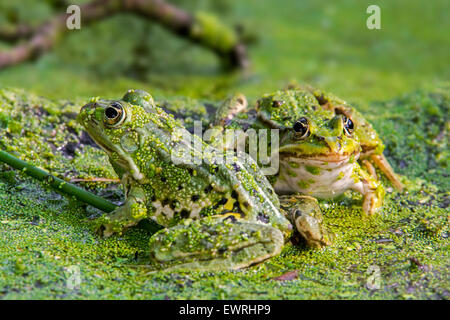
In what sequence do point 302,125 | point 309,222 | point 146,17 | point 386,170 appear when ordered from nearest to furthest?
point 309,222
point 302,125
point 386,170
point 146,17

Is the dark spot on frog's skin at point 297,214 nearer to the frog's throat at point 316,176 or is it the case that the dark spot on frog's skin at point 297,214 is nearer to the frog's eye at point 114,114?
the frog's throat at point 316,176

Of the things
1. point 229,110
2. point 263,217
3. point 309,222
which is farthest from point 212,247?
point 229,110

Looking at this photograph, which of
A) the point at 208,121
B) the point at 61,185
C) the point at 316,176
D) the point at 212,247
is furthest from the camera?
the point at 208,121

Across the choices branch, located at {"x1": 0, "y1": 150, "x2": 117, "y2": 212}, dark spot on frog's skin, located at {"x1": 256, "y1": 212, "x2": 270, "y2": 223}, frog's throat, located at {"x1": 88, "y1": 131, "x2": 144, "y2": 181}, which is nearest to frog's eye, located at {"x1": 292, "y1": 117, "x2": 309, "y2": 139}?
dark spot on frog's skin, located at {"x1": 256, "y1": 212, "x2": 270, "y2": 223}

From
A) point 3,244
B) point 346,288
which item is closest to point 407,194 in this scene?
point 346,288

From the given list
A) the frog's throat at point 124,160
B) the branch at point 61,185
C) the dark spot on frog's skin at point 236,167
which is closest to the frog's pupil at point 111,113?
the frog's throat at point 124,160

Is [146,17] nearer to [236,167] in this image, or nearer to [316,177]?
[316,177]
